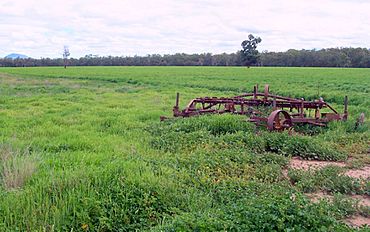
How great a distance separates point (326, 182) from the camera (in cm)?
584

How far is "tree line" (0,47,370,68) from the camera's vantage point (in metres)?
76.6

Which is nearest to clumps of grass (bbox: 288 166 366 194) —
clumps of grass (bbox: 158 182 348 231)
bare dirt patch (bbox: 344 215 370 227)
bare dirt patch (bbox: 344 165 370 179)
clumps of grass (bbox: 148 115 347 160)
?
bare dirt patch (bbox: 344 165 370 179)

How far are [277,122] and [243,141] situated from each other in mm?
1187

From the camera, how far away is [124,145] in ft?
A: 25.2

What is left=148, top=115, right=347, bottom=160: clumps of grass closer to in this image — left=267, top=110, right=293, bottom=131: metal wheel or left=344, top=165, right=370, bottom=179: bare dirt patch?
left=267, top=110, right=293, bottom=131: metal wheel

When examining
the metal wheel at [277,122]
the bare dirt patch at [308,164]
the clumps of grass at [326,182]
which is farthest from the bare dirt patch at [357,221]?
the metal wheel at [277,122]

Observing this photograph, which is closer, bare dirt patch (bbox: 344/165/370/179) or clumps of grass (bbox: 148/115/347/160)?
bare dirt patch (bbox: 344/165/370/179)

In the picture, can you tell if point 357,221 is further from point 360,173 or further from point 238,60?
point 238,60

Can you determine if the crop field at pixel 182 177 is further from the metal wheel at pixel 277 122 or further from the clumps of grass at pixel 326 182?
the metal wheel at pixel 277 122

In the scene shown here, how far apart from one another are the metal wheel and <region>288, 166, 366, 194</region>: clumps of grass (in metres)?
2.11

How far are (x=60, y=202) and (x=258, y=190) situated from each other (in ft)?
8.74

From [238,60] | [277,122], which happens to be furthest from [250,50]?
[277,122]

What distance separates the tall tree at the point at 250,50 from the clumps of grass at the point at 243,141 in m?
67.0

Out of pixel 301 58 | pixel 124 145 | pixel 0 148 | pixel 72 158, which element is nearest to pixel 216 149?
pixel 124 145
